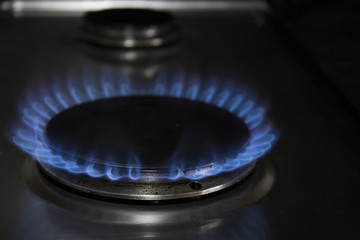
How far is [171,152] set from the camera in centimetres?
59

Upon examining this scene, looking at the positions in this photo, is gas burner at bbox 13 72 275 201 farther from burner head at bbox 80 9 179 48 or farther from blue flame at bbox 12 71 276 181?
burner head at bbox 80 9 179 48

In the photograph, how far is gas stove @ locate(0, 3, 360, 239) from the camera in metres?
0.53

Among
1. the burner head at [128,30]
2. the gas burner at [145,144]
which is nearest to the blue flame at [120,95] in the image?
the gas burner at [145,144]

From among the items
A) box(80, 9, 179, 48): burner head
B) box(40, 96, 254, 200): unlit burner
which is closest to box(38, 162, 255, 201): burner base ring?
box(40, 96, 254, 200): unlit burner

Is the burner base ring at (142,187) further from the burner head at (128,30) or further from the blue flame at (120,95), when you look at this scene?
the burner head at (128,30)

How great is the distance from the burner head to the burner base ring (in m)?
0.49

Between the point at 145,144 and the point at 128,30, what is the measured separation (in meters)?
0.46

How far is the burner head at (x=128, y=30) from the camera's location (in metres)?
1.00

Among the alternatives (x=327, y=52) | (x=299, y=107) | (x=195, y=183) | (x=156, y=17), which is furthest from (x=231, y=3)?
(x=195, y=183)

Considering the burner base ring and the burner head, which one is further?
the burner head

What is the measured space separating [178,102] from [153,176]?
0.20 meters

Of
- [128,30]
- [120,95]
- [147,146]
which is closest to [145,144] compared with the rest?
[147,146]

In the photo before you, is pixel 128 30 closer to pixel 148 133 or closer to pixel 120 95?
pixel 120 95

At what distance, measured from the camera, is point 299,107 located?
0.83 metres
